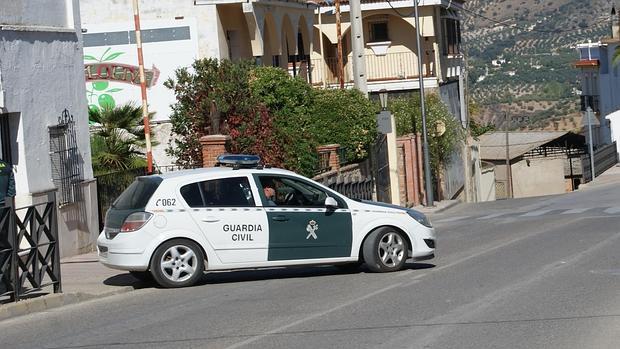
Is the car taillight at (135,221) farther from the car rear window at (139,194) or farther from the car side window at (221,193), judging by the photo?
the car side window at (221,193)

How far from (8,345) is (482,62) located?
129 m

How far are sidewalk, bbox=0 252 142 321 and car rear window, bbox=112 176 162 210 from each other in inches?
46.0

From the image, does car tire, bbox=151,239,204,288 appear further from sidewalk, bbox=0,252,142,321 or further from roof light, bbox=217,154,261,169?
roof light, bbox=217,154,261,169

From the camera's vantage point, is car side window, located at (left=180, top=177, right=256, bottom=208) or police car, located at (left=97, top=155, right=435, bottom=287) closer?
police car, located at (left=97, top=155, right=435, bottom=287)

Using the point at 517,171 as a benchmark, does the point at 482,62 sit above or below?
above

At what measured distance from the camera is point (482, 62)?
137 m

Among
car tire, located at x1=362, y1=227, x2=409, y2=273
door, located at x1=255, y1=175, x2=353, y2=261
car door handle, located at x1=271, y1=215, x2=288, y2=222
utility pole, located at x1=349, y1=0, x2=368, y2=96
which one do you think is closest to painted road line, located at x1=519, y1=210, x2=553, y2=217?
utility pole, located at x1=349, y1=0, x2=368, y2=96

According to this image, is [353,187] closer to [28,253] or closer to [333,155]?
[333,155]

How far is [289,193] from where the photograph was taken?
52.5 ft

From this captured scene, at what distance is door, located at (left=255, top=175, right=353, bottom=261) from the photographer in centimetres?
1572

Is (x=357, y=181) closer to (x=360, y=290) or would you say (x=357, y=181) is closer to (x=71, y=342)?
(x=360, y=290)

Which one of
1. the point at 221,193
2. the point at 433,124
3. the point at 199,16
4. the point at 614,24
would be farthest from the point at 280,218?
the point at 614,24

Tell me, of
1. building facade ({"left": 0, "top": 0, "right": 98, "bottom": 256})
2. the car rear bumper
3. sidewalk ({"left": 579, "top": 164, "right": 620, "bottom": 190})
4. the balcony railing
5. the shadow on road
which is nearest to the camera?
the car rear bumper

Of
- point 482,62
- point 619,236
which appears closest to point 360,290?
point 619,236
